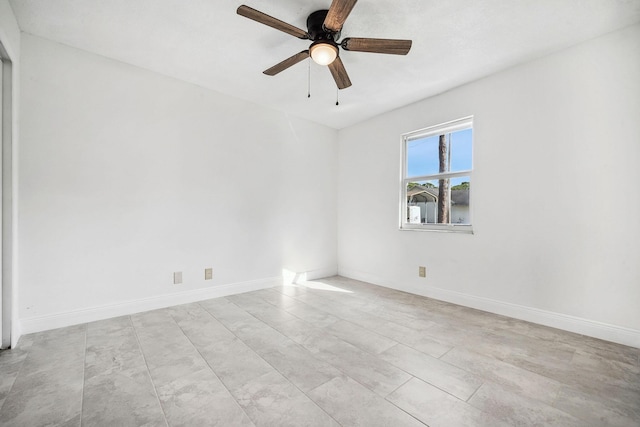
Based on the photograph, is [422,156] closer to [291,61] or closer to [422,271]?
[422,271]

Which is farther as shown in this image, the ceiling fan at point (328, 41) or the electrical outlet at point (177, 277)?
the electrical outlet at point (177, 277)

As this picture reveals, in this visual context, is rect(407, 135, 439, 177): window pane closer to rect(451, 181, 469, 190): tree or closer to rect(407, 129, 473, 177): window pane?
rect(407, 129, 473, 177): window pane

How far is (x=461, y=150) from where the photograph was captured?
3125mm

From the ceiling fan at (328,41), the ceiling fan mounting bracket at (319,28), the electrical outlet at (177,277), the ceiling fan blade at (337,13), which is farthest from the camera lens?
the electrical outlet at (177,277)

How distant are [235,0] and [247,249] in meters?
2.49

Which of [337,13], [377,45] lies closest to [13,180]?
[337,13]

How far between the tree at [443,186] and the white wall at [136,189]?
1928 mm

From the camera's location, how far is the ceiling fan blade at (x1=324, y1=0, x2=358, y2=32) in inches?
60.3

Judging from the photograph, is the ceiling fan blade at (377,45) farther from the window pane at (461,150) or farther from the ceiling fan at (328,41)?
the window pane at (461,150)

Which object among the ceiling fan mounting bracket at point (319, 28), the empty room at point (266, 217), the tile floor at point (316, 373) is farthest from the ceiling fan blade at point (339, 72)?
the tile floor at point (316, 373)

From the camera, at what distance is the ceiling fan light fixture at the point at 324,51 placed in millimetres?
1915

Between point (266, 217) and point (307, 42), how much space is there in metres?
2.08

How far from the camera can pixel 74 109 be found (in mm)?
Answer: 2404

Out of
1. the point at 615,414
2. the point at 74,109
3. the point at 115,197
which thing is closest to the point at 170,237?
the point at 115,197
